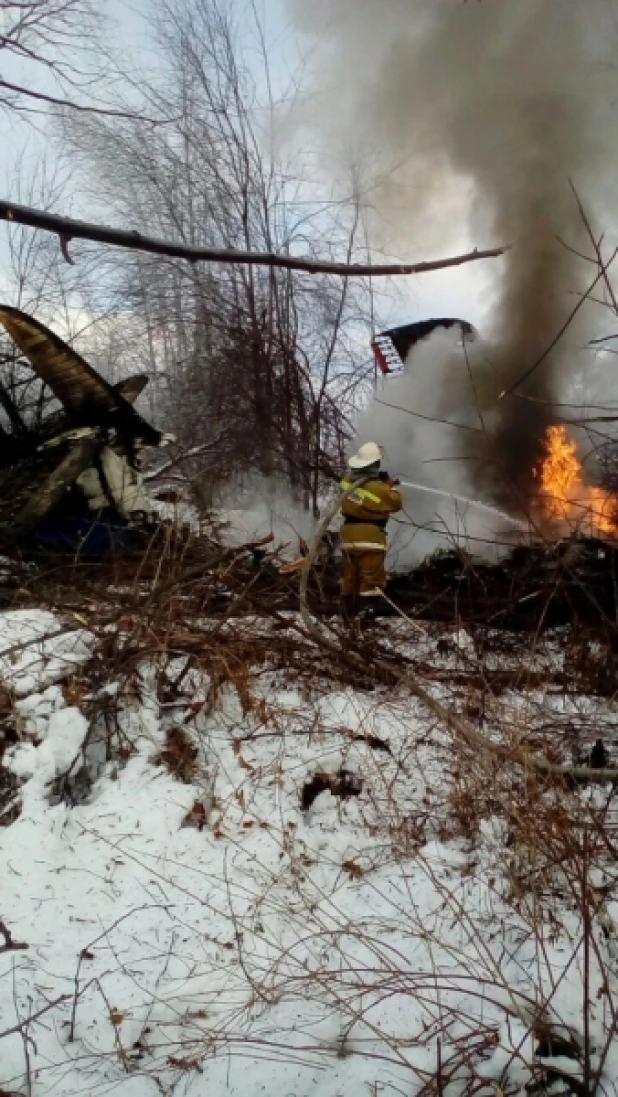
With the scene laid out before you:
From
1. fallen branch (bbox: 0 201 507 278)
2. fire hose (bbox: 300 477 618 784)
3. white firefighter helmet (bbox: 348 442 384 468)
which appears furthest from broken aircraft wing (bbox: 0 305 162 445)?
fallen branch (bbox: 0 201 507 278)

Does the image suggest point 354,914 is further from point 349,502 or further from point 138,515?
point 138,515

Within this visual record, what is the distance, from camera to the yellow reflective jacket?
19.7 feet

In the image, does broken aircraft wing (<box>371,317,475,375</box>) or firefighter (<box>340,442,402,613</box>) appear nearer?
firefighter (<box>340,442,402,613</box>)

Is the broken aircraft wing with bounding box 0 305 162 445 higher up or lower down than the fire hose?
higher up

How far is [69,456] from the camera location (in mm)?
7613

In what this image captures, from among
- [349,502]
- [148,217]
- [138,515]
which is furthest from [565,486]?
[148,217]

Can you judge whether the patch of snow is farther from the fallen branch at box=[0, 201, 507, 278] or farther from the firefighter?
the fallen branch at box=[0, 201, 507, 278]

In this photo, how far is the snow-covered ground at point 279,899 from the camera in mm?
2387

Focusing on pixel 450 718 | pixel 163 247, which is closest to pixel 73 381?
pixel 450 718

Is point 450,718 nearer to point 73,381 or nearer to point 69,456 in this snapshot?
point 69,456

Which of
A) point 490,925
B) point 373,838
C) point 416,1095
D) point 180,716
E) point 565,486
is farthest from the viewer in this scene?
point 565,486

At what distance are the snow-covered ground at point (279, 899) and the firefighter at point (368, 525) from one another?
165cm

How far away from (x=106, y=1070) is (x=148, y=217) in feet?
51.1

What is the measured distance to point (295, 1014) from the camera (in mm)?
2547
